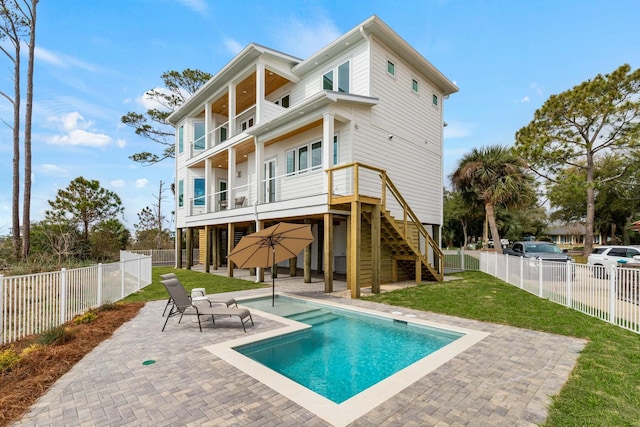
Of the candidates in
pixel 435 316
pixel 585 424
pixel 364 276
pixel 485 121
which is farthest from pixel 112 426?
pixel 485 121

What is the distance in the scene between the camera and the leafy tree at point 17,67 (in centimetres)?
1720

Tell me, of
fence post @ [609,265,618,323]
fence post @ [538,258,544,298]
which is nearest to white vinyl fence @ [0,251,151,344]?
fence post @ [609,265,618,323]

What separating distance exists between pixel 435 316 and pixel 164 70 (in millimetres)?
30744

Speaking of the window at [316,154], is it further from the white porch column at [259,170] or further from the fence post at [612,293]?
the fence post at [612,293]

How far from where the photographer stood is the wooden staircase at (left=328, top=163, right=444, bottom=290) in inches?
419

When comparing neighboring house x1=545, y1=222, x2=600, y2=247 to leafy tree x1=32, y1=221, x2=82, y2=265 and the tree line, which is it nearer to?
the tree line

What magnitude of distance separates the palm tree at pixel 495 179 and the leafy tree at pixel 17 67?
2615cm

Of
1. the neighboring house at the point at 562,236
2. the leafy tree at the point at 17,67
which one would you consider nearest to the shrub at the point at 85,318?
the leafy tree at the point at 17,67

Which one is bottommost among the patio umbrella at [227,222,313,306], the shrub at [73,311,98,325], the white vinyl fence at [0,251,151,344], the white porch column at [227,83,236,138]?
the shrub at [73,311,98,325]

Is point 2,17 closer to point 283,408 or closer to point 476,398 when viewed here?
point 283,408

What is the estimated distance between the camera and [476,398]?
370 centimetres

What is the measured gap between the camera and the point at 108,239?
22.5 m

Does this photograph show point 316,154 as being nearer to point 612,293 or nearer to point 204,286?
point 204,286

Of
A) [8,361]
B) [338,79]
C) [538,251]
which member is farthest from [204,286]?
[538,251]
